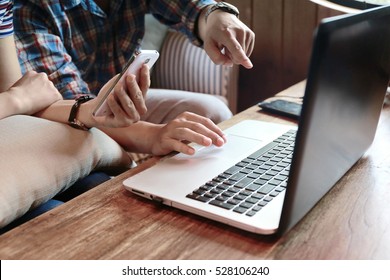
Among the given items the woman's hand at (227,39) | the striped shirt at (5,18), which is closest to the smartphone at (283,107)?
the woman's hand at (227,39)

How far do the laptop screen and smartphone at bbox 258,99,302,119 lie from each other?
0.99 feet

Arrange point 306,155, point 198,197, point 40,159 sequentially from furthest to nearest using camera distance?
point 40,159
point 198,197
point 306,155

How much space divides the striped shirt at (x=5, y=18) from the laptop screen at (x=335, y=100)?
0.74 metres

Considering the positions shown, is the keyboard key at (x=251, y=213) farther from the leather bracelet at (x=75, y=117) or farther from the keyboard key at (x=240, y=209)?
the leather bracelet at (x=75, y=117)

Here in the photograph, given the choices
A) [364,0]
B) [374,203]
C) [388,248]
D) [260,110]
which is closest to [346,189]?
[374,203]

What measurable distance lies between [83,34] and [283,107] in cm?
59

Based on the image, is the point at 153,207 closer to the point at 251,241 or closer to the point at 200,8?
the point at 251,241

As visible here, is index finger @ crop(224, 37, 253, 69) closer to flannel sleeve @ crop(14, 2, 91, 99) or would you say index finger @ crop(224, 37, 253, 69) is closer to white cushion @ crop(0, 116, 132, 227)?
white cushion @ crop(0, 116, 132, 227)

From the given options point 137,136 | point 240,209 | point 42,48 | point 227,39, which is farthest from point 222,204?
point 42,48

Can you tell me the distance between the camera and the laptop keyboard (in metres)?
0.60

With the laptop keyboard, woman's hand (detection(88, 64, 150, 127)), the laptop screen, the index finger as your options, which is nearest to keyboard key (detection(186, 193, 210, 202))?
the laptop keyboard

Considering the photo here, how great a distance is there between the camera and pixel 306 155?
50cm

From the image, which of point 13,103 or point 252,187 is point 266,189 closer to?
point 252,187

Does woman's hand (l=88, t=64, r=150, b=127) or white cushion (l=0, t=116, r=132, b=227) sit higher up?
woman's hand (l=88, t=64, r=150, b=127)
